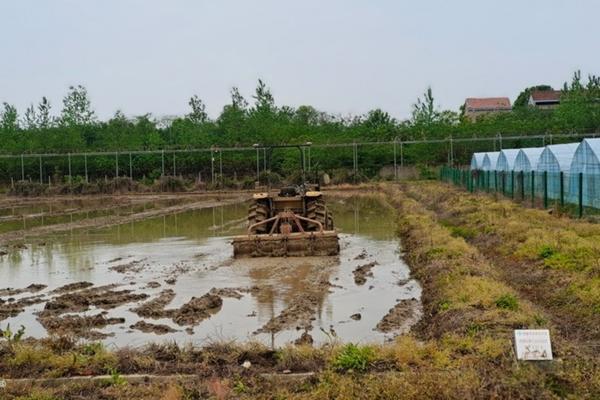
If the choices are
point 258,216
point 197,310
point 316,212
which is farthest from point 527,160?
point 197,310

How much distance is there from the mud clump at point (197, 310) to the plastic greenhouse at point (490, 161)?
2632 centimetres

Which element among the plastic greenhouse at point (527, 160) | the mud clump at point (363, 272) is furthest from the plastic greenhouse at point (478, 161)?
the mud clump at point (363, 272)

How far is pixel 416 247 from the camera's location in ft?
46.0

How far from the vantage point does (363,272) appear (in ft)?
39.0

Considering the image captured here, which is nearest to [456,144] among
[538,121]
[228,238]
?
[538,121]

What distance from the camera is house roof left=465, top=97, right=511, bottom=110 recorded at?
10285 centimetres

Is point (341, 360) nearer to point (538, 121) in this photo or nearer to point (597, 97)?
point (538, 121)

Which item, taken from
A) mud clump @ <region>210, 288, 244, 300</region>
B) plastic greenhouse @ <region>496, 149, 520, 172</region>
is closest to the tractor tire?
mud clump @ <region>210, 288, 244, 300</region>

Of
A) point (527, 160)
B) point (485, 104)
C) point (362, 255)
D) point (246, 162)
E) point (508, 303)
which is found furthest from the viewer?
point (485, 104)

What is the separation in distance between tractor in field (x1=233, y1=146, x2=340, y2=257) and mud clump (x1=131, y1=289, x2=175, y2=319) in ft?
12.1

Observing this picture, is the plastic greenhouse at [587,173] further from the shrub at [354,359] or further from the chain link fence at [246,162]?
the chain link fence at [246,162]

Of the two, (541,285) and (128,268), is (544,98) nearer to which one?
(128,268)

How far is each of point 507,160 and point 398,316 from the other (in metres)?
23.9

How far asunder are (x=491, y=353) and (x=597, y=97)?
56965mm
